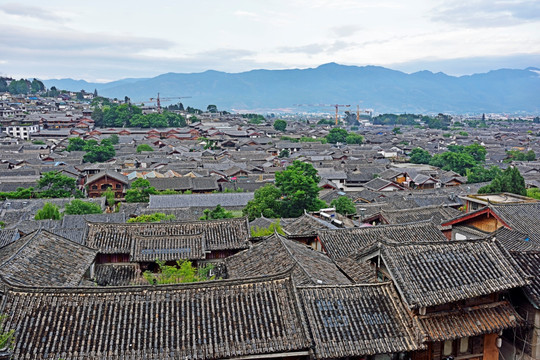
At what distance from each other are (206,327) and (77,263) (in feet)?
25.4

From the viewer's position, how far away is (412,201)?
40.1m

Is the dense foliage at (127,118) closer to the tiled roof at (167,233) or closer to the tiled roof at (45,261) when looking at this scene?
the tiled roof at (167,233)

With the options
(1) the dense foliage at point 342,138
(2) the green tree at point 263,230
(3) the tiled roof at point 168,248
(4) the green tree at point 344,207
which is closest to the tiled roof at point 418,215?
(4) the green tree at point 344,207

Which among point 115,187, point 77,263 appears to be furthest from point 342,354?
point 115,187

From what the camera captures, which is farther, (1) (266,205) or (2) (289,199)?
(2) (289,199)

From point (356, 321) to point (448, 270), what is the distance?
2.84m

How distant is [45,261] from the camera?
1520 cm

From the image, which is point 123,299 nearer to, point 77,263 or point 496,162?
point 77,263

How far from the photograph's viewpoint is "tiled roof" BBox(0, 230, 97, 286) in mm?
13797

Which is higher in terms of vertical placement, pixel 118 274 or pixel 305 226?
pixel 305 226

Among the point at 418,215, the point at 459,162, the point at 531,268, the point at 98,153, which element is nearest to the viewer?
the point at 531,268

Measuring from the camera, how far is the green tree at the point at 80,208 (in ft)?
126

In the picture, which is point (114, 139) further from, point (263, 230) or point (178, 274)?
point (178, 274)

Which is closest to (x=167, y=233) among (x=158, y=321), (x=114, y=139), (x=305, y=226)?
(x=305, y=226)
